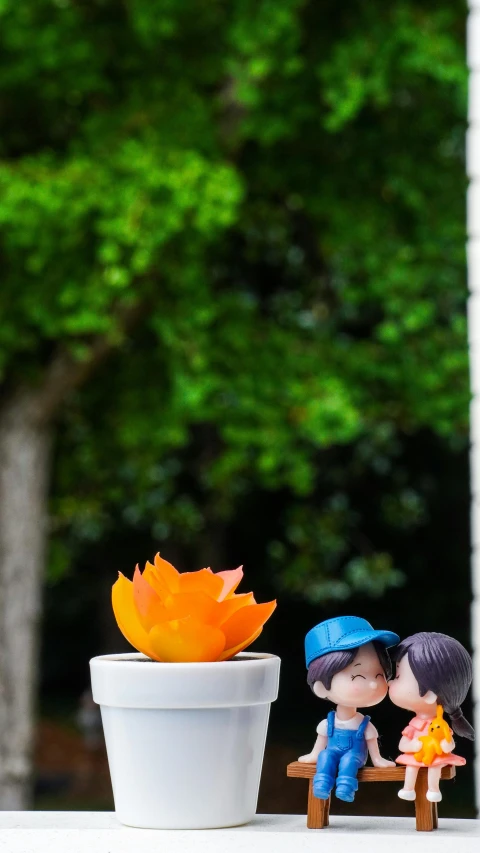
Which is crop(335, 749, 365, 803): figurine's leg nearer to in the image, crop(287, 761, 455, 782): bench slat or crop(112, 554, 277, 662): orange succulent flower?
crop(287, 761, 455, 782): bench slat

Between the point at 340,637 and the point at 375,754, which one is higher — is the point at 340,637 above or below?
above

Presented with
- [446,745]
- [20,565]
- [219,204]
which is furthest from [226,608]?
[20,565]

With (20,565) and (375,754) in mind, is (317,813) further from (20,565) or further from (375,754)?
(20,565)

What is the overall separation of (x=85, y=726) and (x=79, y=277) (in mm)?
5802

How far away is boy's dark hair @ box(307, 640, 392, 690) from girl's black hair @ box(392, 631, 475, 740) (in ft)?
0.08

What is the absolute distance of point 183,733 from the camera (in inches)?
40.6

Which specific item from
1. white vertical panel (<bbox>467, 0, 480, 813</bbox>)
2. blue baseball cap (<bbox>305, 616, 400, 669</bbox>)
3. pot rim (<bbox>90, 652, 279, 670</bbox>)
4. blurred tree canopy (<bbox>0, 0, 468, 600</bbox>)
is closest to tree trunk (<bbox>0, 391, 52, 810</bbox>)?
blurred tree canopy (<bbox>0, 0, 468, 600</bbox>)

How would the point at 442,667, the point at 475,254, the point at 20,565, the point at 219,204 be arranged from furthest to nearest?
1. the point at 20,565
2. the point at 219,204
3. the point at 475,254
4. the point at 442,667

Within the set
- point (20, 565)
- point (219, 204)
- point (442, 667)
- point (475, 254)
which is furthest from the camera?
point (20, 565)

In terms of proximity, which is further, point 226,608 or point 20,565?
point 20,565

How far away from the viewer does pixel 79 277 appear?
454 cm

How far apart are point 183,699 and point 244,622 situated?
0.30 feet

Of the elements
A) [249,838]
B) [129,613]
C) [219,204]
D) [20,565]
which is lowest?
[249,838]

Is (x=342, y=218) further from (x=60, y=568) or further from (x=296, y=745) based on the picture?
(x=296, y=745)
